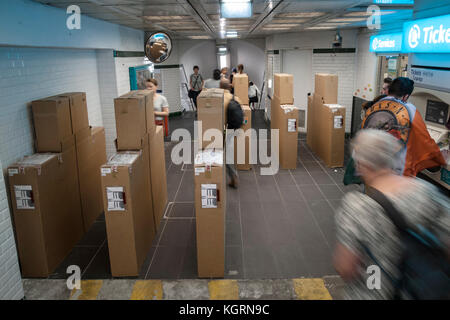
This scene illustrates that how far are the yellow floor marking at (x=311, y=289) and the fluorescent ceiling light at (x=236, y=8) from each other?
3.09 m

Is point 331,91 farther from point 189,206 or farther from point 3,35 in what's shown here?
point 3,35

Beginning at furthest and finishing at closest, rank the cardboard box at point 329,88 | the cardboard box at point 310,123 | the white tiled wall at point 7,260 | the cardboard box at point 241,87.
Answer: the cardboard box at point 310,123 < the cardboard box at point 241,87 < the cardboard box at point 329,88 < the white tiled wall at point 7,260

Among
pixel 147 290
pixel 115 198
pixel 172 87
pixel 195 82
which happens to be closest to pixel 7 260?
pixel 115 198

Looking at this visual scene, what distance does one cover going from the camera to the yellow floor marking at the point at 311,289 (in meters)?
3.36

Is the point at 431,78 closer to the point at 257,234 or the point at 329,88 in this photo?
the point at 257,234

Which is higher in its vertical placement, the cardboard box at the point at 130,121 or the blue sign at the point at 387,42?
the blue sign at the point at 387,42

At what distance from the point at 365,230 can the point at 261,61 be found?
15186 millimetres

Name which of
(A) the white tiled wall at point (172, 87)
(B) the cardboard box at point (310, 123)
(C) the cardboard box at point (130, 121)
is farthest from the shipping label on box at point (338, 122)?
(A) the white tiled wall at point (172, 87)

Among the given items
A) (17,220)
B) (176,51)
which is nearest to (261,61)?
(176,51)

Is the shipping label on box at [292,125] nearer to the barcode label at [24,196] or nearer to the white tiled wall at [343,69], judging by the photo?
the white tiled wall at [343,69]

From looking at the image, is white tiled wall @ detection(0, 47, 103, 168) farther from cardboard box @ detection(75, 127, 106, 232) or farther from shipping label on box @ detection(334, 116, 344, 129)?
shipping label on box @ detection(334, 116, 344, 129)

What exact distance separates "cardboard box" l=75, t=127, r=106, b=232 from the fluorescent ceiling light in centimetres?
235

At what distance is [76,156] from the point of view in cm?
440

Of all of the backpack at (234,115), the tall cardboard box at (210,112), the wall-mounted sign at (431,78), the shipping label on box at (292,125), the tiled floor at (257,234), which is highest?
the wall-mounted sign at (431,78)
